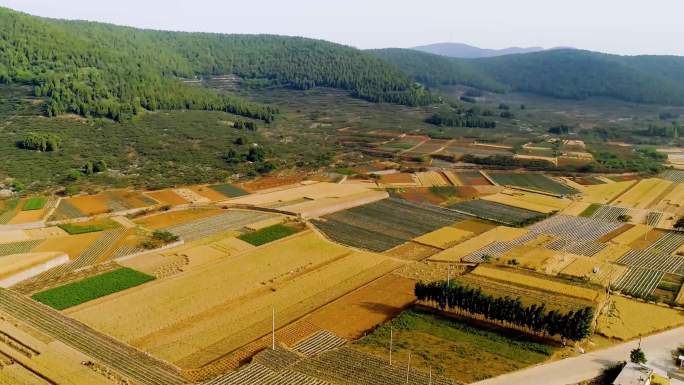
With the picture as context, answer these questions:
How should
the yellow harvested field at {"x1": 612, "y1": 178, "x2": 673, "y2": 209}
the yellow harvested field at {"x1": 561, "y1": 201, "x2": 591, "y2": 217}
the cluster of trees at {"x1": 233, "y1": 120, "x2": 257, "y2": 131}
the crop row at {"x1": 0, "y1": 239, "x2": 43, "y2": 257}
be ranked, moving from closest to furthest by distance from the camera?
the crop row at {"x1": 0, "y1": 239, "x2": 43, "y2": 257}, the yellow harvested field at {"x1": 561, "y1": 201, "x2": 591, "y2": 217}, the yellow harvested field at {"x1": 612, "y1": 178, "x2": 673, "y2": 209}, the cluster of trees at {"x1": 233, "y1": 120, "x2": 257, "y2": 131}

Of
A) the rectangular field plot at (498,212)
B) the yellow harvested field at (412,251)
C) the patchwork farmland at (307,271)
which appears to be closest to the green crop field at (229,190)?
the patchwork farmland at (307,271)

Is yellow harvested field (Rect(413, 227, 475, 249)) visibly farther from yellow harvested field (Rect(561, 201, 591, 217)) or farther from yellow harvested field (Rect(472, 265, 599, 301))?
yellow harvested field (Rect(561, 201, 591, 217))

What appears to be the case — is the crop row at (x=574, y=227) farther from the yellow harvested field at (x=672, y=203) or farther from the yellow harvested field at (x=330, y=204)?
the yellow harvested field at (x=330, y=204)

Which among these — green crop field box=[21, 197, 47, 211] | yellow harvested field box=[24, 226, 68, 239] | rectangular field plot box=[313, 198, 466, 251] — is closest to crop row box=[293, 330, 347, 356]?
rectangular field plot box=[313, 198, 466, 251]

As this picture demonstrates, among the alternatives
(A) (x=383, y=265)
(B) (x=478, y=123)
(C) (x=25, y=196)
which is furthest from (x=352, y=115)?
(A) (x=383, y=265)

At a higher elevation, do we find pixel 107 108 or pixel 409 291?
pixel 107 108

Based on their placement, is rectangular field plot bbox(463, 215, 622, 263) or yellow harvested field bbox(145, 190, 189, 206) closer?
rectangular field plot bbox(463, 215, 622, 263)

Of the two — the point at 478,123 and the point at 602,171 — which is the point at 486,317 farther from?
the point at 478,123
